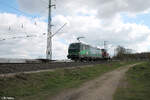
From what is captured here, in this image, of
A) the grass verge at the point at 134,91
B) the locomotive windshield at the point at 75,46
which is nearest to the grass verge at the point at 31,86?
the grass verge at the point at 134,91

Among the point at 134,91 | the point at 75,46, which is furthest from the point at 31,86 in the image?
the point at 75,46

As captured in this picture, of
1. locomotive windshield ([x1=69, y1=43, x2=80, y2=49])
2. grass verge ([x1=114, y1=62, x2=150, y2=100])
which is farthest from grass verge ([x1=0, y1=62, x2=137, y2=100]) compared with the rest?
locomotive windshield ([x1=69, y1=43, x2=80, y2=49])

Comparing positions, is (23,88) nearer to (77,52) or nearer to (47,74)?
(47,74)

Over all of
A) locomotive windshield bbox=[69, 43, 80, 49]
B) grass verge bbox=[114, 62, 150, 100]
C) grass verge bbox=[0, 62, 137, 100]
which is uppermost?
locomotive windshield bbox=[69, 43, 80, 49]

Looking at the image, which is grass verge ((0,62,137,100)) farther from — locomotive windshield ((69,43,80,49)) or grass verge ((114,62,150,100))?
locomotive windshield ((69,43,80,49))

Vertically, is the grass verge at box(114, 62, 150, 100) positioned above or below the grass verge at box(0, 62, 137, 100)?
below

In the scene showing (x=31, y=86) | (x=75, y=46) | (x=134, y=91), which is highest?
(x=75, y=46)

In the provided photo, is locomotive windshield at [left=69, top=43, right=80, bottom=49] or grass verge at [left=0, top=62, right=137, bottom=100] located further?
locomotive windshield at [left=69, top=43, right=80, bottom=49]

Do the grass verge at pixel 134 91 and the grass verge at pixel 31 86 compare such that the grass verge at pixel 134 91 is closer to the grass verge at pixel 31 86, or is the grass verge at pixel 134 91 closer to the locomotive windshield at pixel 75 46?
the grass verge at pixel 31 86

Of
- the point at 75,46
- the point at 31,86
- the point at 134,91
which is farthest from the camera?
the point at 75,46

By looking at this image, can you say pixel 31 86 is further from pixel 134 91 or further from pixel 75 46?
pixel 75 46

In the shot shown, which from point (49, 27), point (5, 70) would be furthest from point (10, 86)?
point (49, 27)

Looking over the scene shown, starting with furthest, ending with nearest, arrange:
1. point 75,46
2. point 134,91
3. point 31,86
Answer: point 75,46 < point 31,86 < point 134,91

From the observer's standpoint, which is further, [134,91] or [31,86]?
[31,86]
